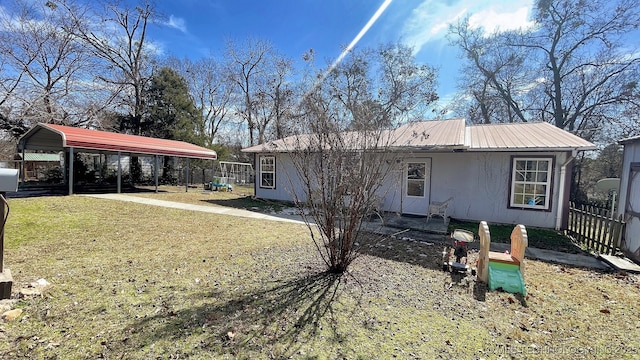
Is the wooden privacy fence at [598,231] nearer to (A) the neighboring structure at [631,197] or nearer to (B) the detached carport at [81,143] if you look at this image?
(A) the neighboring structure at [631,197]

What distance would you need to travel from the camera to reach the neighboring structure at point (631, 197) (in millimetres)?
5754

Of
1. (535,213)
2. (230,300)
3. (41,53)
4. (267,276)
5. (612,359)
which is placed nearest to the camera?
(612,359)

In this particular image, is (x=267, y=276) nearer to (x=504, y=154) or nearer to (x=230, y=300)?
(x=230, y=300)

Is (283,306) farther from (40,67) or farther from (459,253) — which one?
(40,67)

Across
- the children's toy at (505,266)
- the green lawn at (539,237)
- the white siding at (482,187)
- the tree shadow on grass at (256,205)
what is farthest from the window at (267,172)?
the children's toy at (505,266)

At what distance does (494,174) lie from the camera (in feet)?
28.4

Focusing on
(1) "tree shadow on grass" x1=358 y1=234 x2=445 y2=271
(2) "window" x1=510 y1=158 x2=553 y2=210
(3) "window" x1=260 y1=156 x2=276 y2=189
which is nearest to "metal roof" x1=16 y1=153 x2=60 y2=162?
(3) "window" x1=260 y1=156 x2=276 y2=189

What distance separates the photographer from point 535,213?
8.31 meters

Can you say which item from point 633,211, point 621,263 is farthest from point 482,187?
point 621,263

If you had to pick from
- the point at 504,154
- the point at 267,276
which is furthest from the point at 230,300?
the point at 504,154

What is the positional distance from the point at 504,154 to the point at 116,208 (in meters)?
12.2

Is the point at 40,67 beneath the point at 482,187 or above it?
above

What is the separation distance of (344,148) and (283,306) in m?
2.16

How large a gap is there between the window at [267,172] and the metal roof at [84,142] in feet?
18.7
